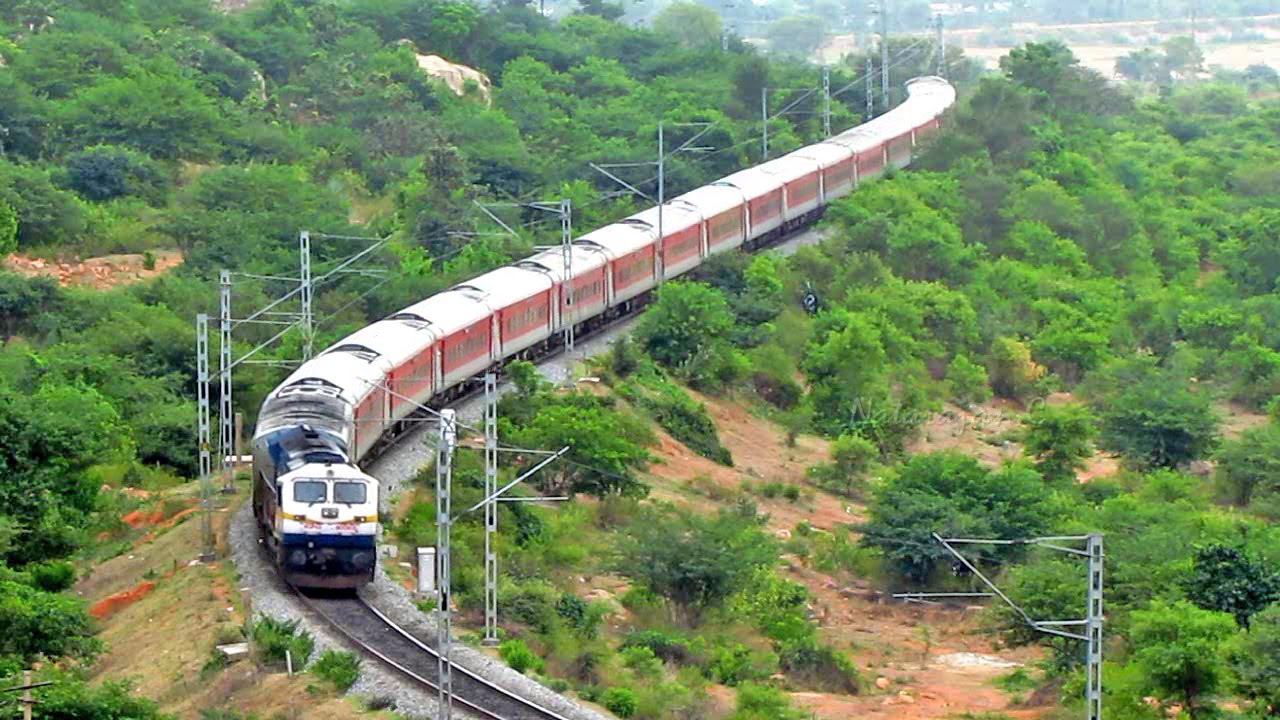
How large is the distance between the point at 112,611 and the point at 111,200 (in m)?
33.6

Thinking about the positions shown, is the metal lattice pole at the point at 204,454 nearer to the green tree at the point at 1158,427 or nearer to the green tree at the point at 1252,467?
the green tree at the point at 1252,467

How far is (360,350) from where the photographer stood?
45.0 meters

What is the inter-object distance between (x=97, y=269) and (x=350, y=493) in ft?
97.5

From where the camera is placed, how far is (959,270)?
76.2m

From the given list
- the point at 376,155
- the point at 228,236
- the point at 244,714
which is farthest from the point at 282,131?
the point at 244,714

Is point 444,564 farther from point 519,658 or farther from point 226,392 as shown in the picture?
point 226,392

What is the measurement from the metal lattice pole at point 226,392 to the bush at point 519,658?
8196 millimetres

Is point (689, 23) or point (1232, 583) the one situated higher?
point (1232, 583)

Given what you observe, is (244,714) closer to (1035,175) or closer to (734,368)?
(734,368)

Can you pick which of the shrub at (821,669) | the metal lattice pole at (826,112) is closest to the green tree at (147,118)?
the metal lattice pole at (826,112)

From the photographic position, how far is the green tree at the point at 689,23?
419 ft

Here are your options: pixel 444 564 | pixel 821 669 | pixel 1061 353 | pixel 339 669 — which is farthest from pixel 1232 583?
pixel 1061 353

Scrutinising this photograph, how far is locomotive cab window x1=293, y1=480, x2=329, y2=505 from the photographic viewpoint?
117 feet

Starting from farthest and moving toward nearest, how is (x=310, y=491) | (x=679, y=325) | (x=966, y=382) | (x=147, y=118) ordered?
(x=147, y=118) < (x=966, y=382) < (x=679, y=325) < (x=310, y=491)
